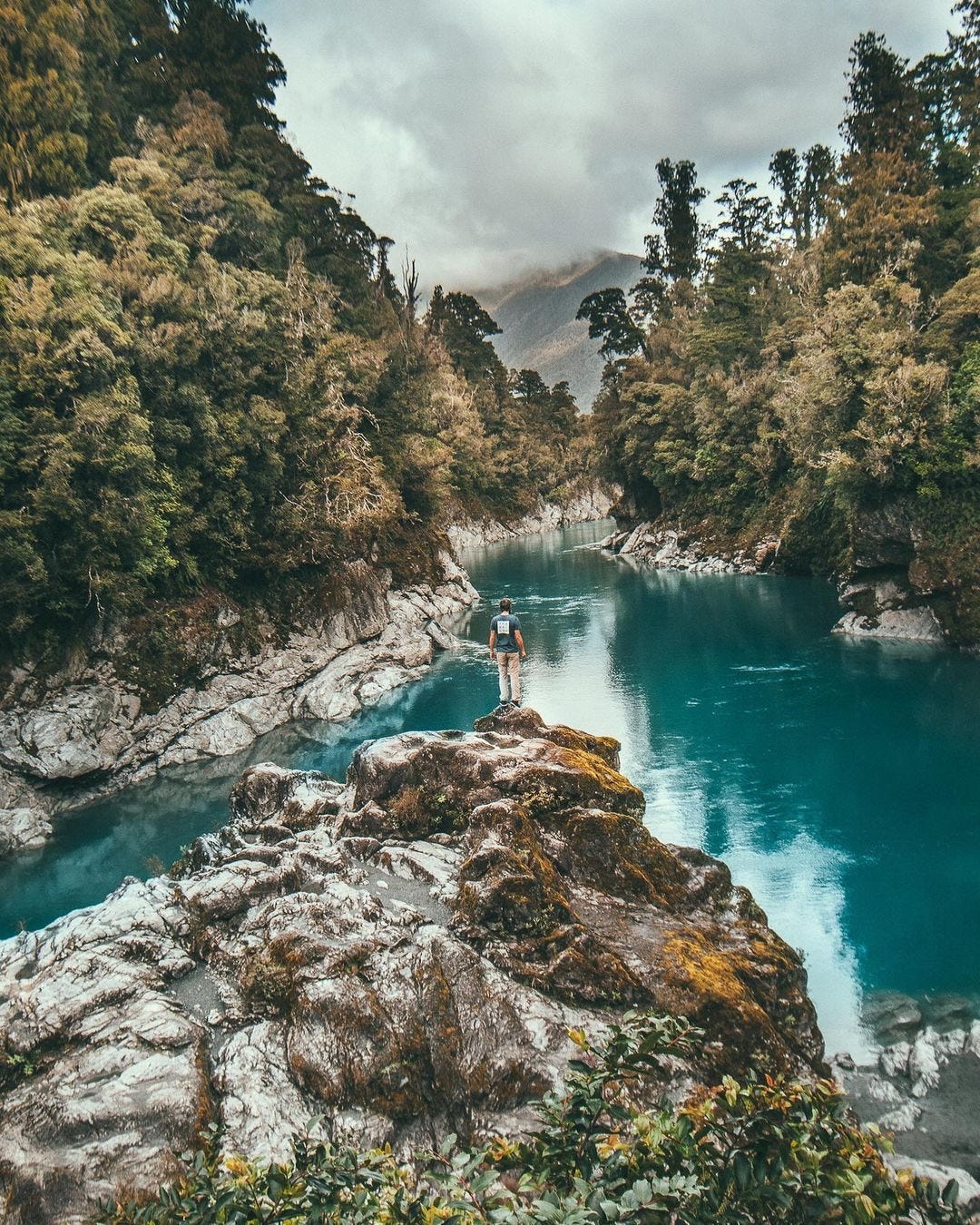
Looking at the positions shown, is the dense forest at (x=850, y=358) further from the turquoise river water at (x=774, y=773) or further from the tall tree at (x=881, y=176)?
the turquoise river water at (x=774, y=773)

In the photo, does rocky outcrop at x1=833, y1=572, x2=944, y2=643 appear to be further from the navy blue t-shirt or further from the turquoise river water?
the navy blue t-shirt

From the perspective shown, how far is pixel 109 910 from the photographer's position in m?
11.5

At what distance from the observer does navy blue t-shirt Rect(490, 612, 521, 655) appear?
1959 cm

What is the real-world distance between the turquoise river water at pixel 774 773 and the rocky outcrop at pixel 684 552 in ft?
37.6

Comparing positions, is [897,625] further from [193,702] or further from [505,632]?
[193,702]

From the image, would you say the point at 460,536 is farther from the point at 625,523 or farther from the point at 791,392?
the point at 791,392

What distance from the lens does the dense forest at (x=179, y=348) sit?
24344 mm

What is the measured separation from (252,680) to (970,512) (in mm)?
29811

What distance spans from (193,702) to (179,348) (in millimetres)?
13557

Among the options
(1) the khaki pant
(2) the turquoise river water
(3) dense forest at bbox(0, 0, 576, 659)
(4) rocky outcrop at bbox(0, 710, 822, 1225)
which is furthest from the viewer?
(3) dense forest at bbox(0, 0, 576, 659)

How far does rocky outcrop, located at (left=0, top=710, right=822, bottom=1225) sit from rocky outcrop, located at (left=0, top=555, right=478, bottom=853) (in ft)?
43.1

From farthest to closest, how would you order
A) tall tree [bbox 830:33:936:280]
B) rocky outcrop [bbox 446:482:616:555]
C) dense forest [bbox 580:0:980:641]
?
rocky outcrop [bbox 446:482:616:555] → tall tree [bbox 830:33:936:280] → dense forest [bbox 580:0:980:641]

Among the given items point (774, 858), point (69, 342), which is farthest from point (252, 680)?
point (774, 858)

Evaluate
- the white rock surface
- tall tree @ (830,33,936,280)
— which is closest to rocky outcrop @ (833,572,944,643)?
the white rock surface
